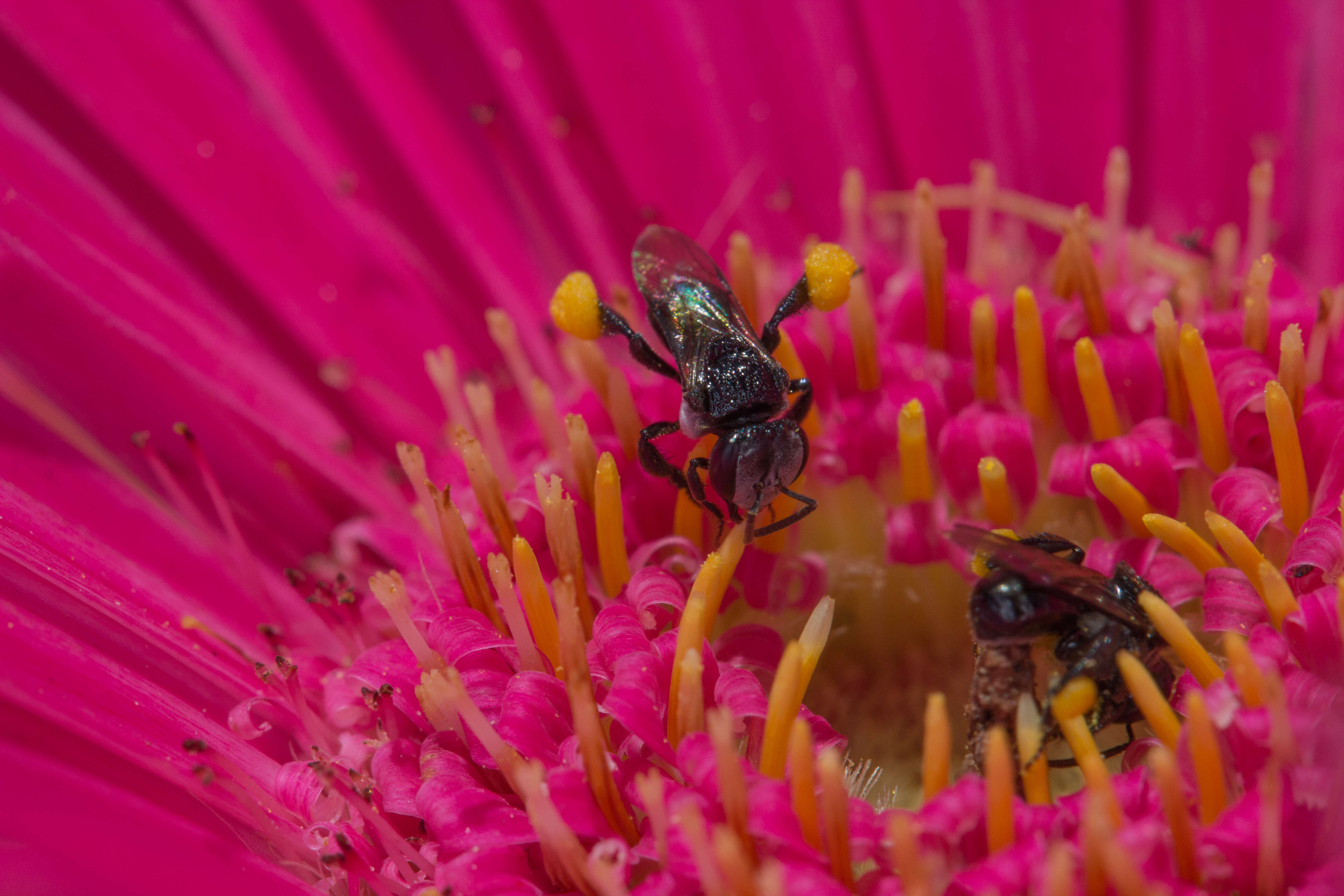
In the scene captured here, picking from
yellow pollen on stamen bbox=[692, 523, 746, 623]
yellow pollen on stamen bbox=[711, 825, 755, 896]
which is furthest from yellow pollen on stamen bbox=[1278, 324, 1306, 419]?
yellow pollen on stamen bbox=[711, 825, 755, 896]

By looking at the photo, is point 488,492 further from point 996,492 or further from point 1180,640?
point 1180,640

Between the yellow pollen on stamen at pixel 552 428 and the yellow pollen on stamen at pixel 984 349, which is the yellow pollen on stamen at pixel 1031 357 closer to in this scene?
the yellow pollen on stamen at pixel 984 349

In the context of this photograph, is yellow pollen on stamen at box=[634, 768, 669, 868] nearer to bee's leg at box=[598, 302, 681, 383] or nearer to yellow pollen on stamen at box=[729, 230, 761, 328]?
bee's leg at box=[598, 302, 681, 383]

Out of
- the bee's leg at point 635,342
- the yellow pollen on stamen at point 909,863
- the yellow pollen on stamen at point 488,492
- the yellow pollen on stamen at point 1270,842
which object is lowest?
the yellow pollen on stamen at point 1270,842

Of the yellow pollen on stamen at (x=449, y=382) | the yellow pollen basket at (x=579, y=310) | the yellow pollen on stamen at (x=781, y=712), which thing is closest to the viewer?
the yellow pollen on stamen at (x=781, y=712)

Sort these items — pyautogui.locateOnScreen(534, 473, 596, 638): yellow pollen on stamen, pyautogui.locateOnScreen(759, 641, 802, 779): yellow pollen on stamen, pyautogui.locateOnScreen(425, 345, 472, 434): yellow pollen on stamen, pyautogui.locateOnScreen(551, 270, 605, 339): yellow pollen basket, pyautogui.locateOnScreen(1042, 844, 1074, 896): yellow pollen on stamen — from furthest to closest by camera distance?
pyautogui.locateOnScreen(425, 345, 472, 434): yellow pollen on stamen < pyautogui.locateOnScreen(551, 270, 605, 339): yellow pollen basket < pyautogui.locateOnScreen(534, 473, 596, 638): yellow pollen on stamen < pyautogui.locateOnScreen(759, 641, 802, 779): yellow pollen on stamen < pyautogui.locateOnScreen(1042, 844, 1074, 896): yellow pollen on stamen

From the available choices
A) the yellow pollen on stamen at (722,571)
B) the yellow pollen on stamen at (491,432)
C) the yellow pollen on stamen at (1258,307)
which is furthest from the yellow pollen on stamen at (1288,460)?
the yellow pollen on stamen at (491,432)

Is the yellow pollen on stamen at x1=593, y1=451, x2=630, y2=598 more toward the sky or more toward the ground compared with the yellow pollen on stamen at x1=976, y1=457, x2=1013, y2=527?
more toward the sky
